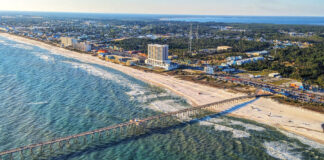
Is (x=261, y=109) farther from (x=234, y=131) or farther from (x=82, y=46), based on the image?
(x=82, y=46)

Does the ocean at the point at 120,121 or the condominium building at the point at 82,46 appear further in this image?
the condominium building at the point at 82,46

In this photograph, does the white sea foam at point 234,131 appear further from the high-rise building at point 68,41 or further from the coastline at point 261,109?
the high-rise building at point 68,41

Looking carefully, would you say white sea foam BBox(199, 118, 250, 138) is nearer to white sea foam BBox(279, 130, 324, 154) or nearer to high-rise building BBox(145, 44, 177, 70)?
white sea foam BBox(279, 130, 324, 154)

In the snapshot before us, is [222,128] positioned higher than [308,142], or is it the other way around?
[222,128]

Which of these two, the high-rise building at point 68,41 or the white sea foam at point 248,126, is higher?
the high-rise building at point 68,41

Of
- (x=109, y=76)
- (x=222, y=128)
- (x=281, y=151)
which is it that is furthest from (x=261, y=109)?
(x=109, y=76)

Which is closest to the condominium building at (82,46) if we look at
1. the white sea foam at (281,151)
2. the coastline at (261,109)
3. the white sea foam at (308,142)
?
the coastline at (261,109)
